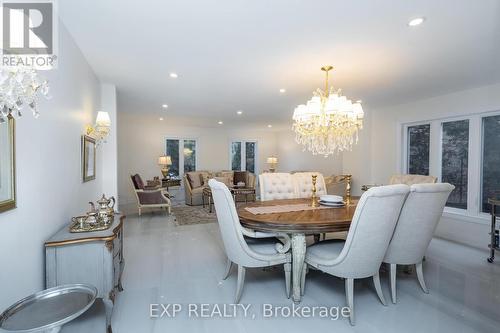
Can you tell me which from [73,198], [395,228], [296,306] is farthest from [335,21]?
[73,198]

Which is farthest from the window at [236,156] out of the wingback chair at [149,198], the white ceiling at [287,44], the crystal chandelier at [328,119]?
the crystal chandelier at [328,119]

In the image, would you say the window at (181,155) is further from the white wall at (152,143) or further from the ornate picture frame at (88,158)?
the ornate picture frame at (88,158)

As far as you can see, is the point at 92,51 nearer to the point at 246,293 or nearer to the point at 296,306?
the point at 246,293

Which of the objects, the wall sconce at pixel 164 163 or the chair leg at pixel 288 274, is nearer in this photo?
the chair leg at pixel 288 274

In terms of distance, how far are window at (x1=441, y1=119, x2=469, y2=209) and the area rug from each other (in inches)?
171

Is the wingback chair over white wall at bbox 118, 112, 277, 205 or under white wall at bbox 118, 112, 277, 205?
under

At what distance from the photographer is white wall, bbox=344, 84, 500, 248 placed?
3.88 meters

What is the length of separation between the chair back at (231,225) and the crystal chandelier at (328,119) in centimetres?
148

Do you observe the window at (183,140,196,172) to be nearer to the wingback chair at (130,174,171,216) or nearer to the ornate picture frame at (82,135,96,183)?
the wingback chair at (130,174,171,216)

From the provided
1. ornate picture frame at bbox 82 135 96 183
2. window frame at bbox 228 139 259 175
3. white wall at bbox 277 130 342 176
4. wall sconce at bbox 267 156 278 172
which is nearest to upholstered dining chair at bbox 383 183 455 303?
ornate picture frame at bbox 82 135 96 183

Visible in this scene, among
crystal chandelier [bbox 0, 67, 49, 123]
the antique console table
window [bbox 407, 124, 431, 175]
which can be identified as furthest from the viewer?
window [bbox 407, 124, 431, 175]

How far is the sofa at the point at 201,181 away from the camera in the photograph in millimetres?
7168

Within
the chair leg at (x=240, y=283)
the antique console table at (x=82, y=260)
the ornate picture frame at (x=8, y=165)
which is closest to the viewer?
the ornate picture frame at (x=8, y=165)

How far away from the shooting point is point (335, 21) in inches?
82.7
